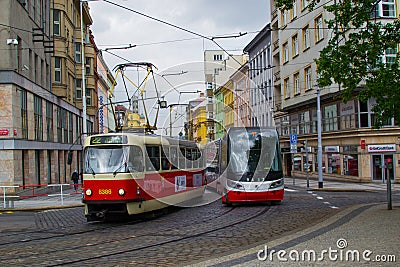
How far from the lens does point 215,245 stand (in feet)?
37.3

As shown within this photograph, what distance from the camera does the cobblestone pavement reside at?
33.4 ft

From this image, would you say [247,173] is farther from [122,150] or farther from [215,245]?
[215,245]

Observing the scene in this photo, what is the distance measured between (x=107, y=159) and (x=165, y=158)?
124 inches

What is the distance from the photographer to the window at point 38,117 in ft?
107

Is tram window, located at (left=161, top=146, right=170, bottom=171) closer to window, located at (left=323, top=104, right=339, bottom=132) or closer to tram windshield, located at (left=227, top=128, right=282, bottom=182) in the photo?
tram windshield, located at (left=227, top=128, right=282, bottom=182)

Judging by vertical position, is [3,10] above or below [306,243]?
above

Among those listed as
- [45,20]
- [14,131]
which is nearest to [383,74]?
[14,131]

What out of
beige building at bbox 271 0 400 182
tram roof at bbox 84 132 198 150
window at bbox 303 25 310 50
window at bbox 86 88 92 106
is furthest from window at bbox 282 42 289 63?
tram roof at bbox 84 132 198 150

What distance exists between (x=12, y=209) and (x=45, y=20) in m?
18.1

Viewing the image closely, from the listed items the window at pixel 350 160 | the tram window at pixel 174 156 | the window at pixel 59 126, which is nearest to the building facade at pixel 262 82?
the window at pixel 350 160

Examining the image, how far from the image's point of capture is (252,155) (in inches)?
803

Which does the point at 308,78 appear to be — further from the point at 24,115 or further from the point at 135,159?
the point at 135,159

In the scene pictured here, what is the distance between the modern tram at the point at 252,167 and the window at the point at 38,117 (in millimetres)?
16300

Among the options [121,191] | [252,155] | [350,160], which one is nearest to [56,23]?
[350,160]
